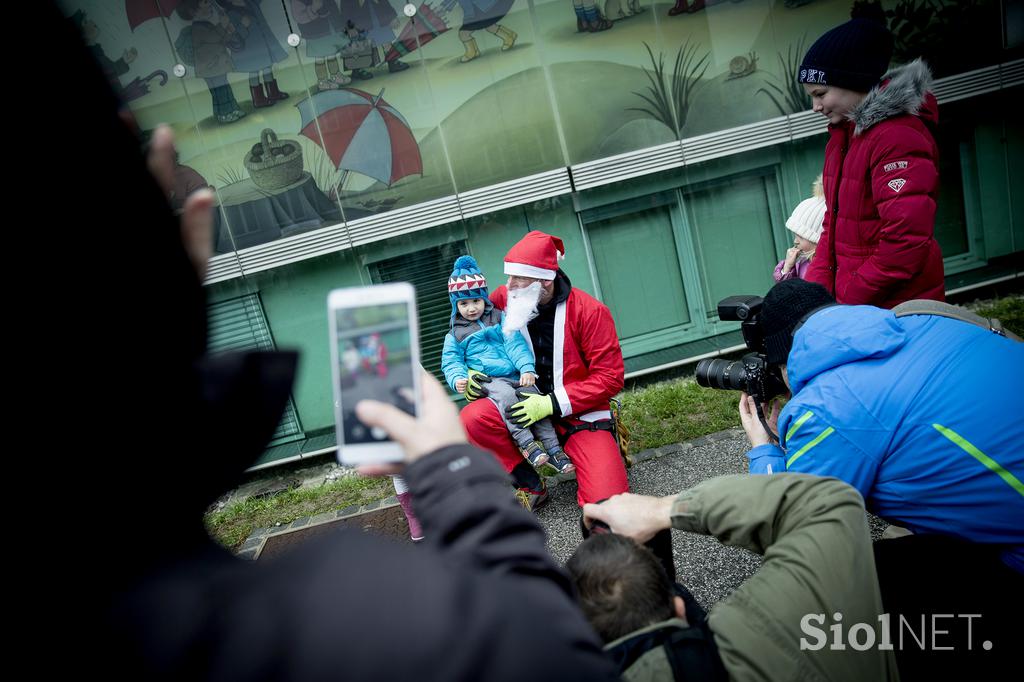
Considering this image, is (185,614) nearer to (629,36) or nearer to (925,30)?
(629,36)

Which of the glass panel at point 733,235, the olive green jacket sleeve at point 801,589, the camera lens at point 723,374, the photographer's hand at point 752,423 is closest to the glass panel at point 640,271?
the glass panel at point 733,235

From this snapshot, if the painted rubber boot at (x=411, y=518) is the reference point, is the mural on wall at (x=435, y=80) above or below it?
above

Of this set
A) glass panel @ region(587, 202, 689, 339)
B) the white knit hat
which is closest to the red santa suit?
the white knit hat

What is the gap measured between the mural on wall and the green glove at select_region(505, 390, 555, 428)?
97.7 inches

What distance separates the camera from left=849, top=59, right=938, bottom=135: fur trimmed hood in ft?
9.59

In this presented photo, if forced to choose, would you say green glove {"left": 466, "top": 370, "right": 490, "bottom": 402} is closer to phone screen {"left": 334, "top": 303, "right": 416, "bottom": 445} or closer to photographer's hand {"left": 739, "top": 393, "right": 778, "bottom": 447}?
photographer's hand {"left": 739, "top": 393, "right": 778, "bottom": 447}

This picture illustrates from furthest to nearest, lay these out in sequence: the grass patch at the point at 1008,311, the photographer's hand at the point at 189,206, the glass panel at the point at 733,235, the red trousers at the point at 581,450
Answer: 1. the glass panel at the point at 733,235
2. the grass patch at the point at 1008,311
3. the red trousers at the point at 581,450
4. the photographer's hand at the point at 189,206

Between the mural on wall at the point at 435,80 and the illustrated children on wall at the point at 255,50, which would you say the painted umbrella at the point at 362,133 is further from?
the illustrated children on wall at the point at 255,50

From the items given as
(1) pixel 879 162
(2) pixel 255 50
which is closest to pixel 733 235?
(1) pixel 879 162

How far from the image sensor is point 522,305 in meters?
3.85

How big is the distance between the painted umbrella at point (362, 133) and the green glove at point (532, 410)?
2.69 m

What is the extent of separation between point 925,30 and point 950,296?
8.11 ft

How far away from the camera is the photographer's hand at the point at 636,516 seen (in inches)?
71.9

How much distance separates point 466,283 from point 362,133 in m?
2.07
